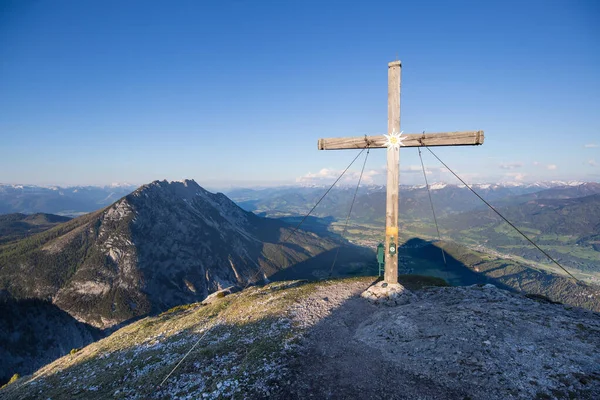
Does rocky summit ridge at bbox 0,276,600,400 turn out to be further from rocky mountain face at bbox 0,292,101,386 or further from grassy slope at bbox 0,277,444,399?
rocky mountain face at bbox 0,292,101,386

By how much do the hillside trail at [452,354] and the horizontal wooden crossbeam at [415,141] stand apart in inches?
416

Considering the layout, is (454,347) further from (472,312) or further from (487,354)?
(472,312)

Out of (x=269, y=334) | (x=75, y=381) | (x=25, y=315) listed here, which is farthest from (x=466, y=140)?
(x=25, y=315)

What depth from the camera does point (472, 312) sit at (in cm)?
1650

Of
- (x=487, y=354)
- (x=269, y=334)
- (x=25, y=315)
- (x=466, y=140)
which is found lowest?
(x=25, y=315)

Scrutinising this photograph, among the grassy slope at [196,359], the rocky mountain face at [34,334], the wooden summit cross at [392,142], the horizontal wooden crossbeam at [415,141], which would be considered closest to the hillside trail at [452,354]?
the grassy slope at [196,359]

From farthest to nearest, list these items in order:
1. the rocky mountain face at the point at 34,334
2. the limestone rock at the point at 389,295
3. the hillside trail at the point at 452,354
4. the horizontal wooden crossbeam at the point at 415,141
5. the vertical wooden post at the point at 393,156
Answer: the rocky mountain face at the point at 34,334 → the limestone rock at the point at 389,295 → the vertical wooden post at the point at 393,156 → the horizontal wooden crossbeam at the point at 415,141 → the hillside trail at the point at 452,354

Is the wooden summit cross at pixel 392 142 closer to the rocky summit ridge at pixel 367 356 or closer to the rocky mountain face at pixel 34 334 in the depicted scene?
the rocky summit ridge at pixel 367 356

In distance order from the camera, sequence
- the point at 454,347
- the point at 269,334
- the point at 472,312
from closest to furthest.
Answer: the point at 454,347 → the point at 472,312 → the point at 269,334

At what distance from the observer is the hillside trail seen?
34.2 feet

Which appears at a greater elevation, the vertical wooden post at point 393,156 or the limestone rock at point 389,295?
the vertical wooden post at point 393,156

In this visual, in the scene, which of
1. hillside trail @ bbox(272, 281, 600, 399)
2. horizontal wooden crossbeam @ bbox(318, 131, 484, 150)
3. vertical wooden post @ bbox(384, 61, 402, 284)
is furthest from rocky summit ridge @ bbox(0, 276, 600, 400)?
horizontal wooden crossbeam @ bbox(318, 131, 484, 150)

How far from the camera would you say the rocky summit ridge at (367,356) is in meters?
10.8

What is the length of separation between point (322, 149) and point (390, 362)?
14004mm
